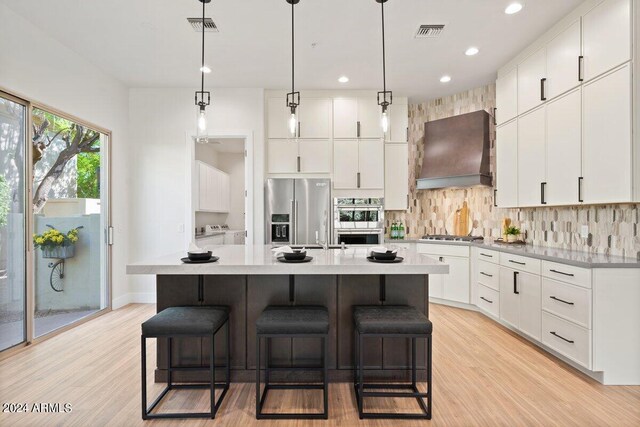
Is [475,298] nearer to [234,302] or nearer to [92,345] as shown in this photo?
[234,302]

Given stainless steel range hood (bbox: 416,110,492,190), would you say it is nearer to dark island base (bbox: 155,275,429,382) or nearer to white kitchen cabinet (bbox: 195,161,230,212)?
dark island base (bbox: 155,275,429,382)

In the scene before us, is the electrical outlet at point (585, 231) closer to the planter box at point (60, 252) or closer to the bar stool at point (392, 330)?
the bar stool at point (392, 330)

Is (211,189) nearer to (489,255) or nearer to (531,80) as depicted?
(489,255)

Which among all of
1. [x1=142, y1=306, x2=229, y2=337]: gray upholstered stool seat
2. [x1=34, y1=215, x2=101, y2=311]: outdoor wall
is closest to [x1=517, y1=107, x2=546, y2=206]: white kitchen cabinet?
[x1=142, y1=306, x2=229, y2=337]: gray upholstered stool seat

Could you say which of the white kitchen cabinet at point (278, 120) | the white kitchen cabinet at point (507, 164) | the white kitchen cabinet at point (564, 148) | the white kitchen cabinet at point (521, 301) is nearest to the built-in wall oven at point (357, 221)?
the white kitchen cabinet at point (278, 120)

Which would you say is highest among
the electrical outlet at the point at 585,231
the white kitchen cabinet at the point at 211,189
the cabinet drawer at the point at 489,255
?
the white kitchen cabinet at the point at 211,189

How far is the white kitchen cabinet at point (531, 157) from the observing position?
338 cm

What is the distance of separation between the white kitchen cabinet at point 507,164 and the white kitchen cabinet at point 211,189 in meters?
4.05

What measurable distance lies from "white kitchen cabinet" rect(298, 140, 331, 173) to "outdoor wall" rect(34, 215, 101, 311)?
272 centimetres

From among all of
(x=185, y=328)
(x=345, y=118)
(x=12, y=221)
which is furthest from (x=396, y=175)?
(x=12, y=221)

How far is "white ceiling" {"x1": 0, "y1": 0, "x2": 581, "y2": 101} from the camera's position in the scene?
292 centimetres

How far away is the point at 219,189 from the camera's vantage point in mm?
6500

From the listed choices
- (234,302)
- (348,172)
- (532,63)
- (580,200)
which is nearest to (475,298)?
(580,200)

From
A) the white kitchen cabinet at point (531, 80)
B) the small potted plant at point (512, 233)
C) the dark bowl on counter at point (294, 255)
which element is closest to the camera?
the dark bowl on counter at point (294, 255)
